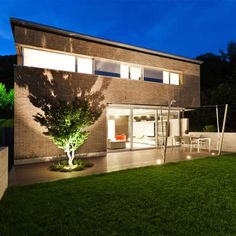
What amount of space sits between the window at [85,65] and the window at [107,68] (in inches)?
15.0

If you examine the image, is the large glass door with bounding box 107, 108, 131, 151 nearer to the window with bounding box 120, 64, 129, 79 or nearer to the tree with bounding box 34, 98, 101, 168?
the window with bounding box 120, 64, 129, 79

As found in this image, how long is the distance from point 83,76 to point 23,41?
313 centimetres

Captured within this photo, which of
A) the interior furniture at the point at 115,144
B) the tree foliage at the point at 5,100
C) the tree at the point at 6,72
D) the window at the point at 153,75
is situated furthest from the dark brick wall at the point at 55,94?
the tree at the point at 6,72

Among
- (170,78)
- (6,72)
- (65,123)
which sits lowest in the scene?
(65,123)

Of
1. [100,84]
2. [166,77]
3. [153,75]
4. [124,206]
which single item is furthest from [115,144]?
[124,206]

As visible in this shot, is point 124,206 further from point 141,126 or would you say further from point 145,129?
point 145,129

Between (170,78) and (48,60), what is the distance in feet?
27.6

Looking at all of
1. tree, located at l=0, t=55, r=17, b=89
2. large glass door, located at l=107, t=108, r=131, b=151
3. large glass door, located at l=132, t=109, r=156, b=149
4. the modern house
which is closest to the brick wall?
the modern house

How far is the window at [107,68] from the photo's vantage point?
472 inches

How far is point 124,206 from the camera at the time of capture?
435 centimetres

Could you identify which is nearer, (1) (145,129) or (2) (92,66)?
(2) (92,66)

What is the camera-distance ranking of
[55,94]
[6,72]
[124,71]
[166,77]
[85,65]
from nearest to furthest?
[55,94], [85,65], [124,71], [166,77], [6,72]

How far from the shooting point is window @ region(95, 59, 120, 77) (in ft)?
39.3

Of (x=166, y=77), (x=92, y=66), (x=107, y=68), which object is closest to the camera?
(x=92, y=66)
